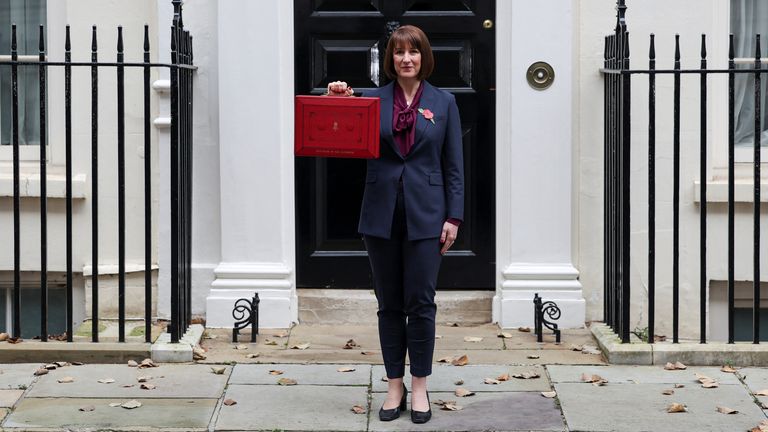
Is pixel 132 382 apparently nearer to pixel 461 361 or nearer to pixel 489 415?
pixel 461 361

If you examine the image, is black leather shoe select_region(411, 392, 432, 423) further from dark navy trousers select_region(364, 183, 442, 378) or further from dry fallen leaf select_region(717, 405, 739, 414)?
dry fallen leaf select_region(717, 405, 739, 414)

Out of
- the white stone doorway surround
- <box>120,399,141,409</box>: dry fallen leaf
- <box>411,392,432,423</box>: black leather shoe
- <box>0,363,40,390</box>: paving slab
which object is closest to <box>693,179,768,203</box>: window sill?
the white stone doorway surround

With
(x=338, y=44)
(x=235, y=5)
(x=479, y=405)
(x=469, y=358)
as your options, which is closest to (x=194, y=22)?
(x=235, y=5)

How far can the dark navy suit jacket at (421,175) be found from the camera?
18.7 ft

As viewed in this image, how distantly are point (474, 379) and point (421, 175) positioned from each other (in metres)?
1.34

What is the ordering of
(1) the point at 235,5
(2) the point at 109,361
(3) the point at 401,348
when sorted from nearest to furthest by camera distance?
1. (3) the point at 401,348
2. (2) the point at 109,361
3. (1) the point at 235,5

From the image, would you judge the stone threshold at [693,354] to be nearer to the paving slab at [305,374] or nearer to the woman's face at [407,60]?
the paving slab at [305,374]

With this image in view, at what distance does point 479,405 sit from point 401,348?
51cm

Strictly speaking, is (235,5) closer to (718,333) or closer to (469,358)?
(469,358)

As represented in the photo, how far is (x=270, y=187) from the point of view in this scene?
771 cm

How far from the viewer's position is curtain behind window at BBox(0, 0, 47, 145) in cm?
808

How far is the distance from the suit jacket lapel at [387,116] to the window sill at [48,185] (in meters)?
2.80

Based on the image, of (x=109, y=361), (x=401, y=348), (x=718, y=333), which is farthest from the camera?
(x=718, y=333)

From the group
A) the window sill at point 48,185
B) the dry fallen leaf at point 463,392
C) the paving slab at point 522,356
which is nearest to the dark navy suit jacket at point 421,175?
the dry fallen leaf at point 463,392
